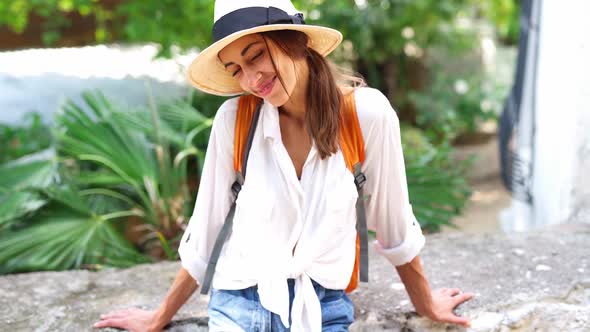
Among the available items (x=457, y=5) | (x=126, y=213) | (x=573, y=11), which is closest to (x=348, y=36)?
(x=457, y=5)

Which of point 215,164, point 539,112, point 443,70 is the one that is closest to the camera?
point 215,164

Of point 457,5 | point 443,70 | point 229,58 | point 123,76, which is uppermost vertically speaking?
point 229,58

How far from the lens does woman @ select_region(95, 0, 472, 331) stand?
1.57 metres

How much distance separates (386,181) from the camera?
5.59 ft

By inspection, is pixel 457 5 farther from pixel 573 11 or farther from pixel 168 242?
pixel 168 242

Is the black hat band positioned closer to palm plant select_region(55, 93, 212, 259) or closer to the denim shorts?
the denim shorts

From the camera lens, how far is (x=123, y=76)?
18.6 feet

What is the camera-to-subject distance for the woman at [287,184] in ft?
5.15

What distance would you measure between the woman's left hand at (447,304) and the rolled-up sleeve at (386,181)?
0.24 m

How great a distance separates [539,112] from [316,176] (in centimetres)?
284

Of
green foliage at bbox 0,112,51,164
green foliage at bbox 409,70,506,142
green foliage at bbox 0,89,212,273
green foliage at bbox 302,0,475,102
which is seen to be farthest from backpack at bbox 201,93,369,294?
green foliage at bbox 409,70,506,142

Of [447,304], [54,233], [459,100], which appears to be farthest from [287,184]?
[459,100]

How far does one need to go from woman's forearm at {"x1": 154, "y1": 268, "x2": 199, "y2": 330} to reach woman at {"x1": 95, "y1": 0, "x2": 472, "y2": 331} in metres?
0.05

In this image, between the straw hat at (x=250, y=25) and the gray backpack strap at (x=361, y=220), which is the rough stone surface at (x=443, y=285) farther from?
the straw hat at (x=250, y=25)
